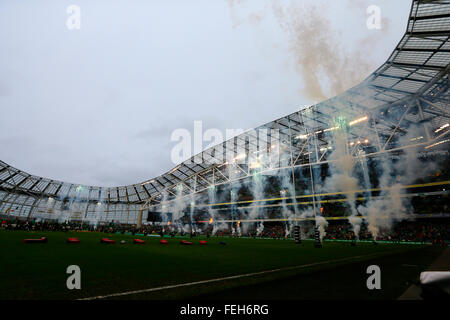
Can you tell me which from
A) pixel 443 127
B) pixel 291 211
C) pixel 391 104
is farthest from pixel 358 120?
pixel 291 211

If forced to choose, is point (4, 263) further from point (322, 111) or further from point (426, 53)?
point (322, 111)

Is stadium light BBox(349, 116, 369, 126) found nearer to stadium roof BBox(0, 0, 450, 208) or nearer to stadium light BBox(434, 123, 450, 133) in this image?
stadium roof BBox(0, 0, 450, 208)

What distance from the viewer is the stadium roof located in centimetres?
1532

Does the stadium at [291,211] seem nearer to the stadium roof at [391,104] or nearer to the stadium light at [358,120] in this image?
the stadium roof at [391,104]

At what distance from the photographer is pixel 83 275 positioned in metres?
5.32

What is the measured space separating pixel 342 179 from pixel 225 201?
2967 cm

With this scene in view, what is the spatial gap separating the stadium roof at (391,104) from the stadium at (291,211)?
146mm

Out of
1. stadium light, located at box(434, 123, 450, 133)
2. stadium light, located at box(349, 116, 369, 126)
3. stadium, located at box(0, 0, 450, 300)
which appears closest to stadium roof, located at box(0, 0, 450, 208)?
stadium, located at box(0, 0, 450, 300)

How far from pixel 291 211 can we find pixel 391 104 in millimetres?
27564

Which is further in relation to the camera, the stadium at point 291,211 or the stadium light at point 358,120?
the stadium light at point 358,120

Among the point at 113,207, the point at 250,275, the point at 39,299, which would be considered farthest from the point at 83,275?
the point at 113,207

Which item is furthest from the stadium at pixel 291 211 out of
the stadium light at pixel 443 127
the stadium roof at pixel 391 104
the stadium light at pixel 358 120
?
the stadium light at pixel 358 120

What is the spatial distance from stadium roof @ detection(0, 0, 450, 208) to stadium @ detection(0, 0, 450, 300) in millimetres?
146

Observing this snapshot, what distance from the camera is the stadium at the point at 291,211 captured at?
501 centimetres
